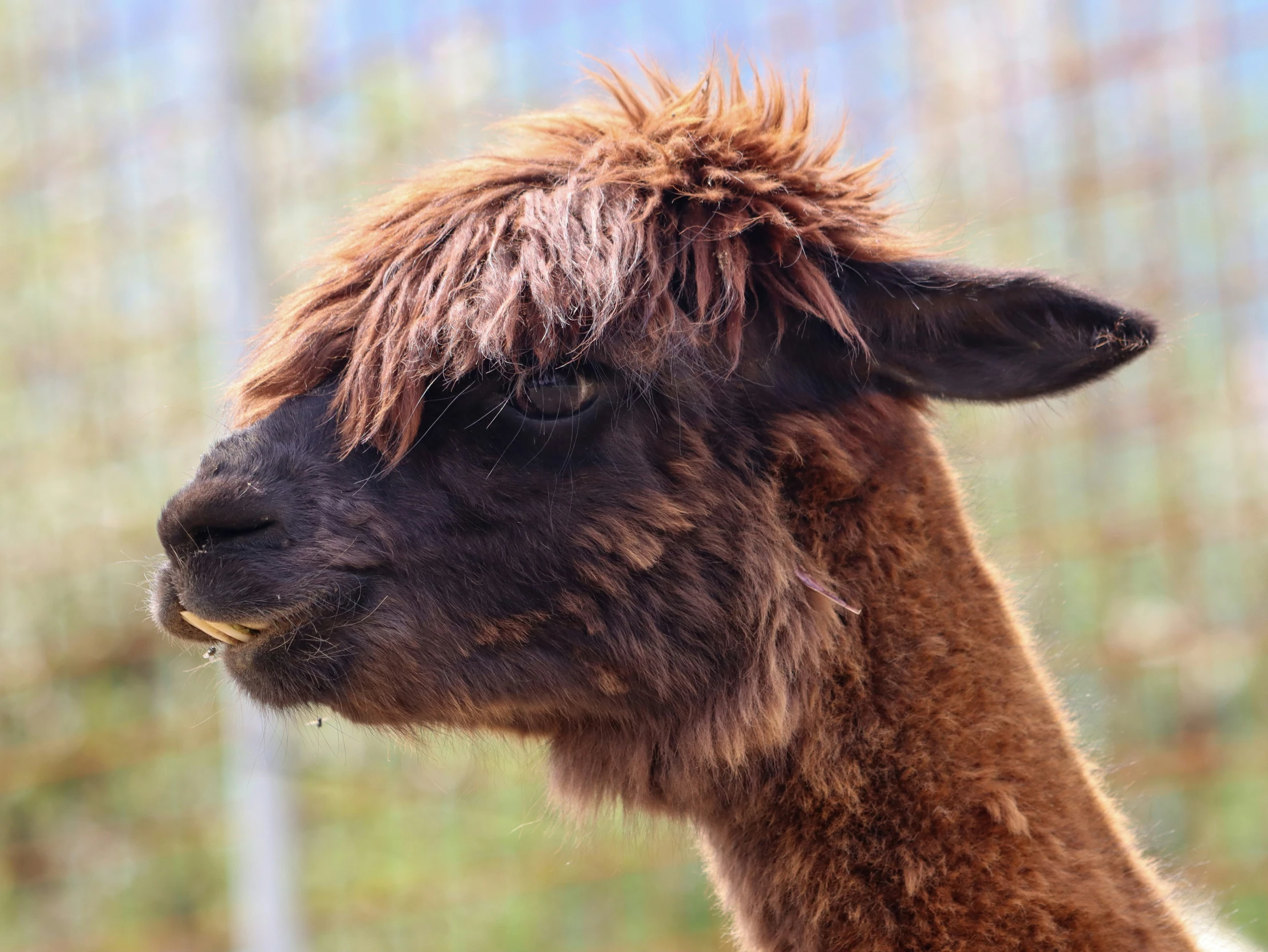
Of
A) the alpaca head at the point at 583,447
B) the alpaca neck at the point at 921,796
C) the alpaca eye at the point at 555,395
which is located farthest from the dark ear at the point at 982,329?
the alpaca eye at the point at 555,395

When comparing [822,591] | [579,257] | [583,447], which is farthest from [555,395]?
[822,591]

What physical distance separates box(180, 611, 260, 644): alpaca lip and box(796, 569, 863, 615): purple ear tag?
79 cm

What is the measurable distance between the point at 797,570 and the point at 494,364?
1.77ft

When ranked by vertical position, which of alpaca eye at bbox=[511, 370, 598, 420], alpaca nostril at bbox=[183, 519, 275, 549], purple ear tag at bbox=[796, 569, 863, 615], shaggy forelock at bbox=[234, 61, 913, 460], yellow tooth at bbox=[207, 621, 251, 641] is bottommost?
purple ear tag at bbox=[796, 569, 863, 615]

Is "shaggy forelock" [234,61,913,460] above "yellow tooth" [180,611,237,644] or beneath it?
above

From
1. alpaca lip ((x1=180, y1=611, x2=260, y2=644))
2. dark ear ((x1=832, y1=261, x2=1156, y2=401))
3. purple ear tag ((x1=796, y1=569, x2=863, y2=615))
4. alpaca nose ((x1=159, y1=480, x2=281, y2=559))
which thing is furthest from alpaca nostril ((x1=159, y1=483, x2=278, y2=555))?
dark ear ((x1=832, y1=261, x2=1156, y2=401))

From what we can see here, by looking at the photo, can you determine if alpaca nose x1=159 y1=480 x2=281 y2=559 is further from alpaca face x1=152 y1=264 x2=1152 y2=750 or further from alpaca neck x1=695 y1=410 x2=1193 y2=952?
alpaca neck x1=695 y1=410 x2=1193 y2=952

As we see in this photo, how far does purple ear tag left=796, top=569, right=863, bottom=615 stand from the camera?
6.40ft

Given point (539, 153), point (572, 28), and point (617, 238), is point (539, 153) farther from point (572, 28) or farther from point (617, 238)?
point (572, 28)

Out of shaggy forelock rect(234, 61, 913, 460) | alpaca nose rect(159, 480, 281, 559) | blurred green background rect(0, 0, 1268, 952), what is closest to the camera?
alpaca nose rect(159, 480, 281, 559)

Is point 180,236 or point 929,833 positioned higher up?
point 180,236

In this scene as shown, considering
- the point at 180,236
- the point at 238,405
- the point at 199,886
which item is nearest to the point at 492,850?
the point at 199,886

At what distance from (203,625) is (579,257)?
0.76 meters

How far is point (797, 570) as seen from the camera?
1970 mm
